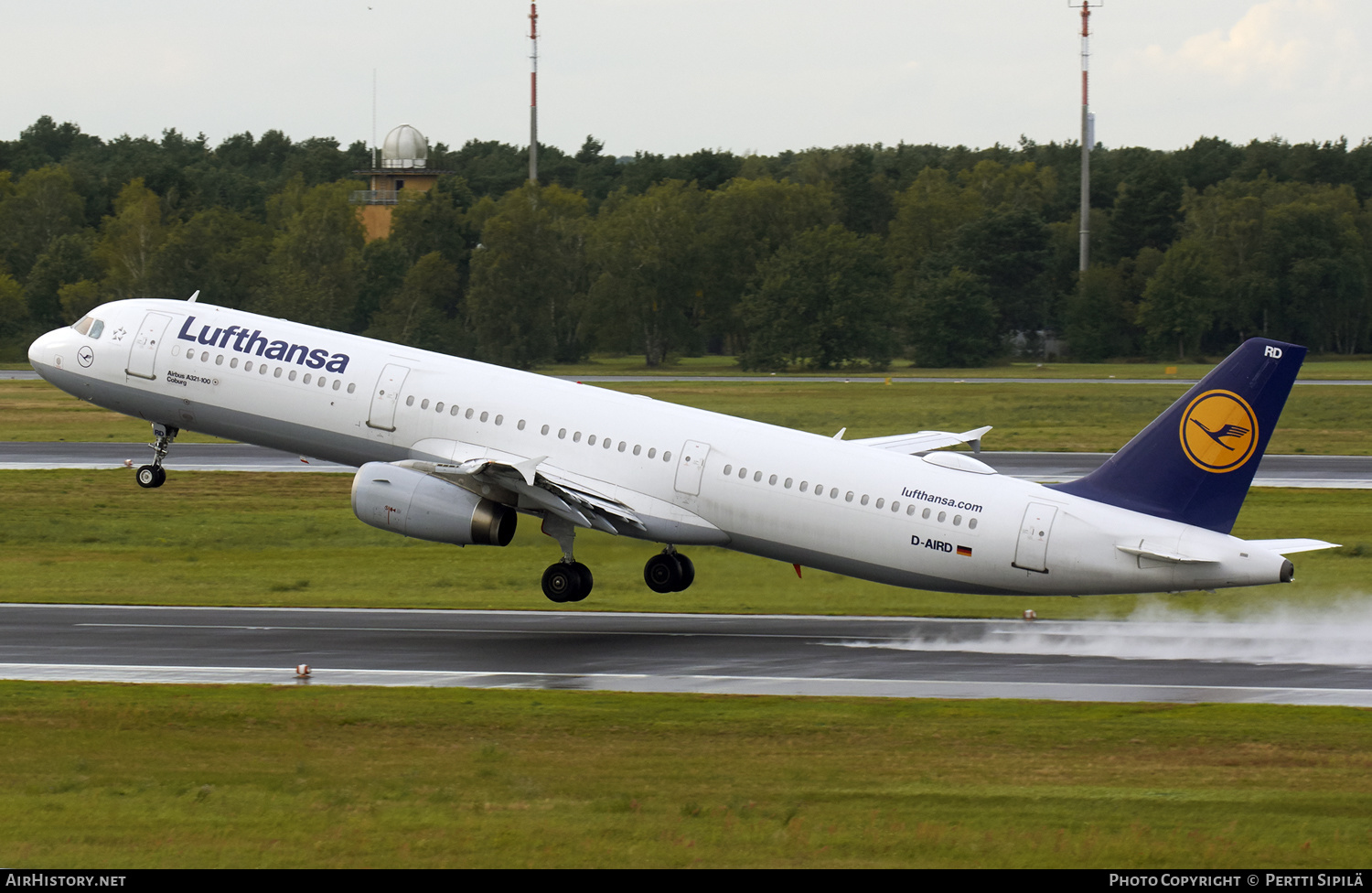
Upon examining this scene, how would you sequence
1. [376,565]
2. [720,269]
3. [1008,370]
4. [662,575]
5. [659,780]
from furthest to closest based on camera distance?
[720,269] < [1008,370] < [376,565] < [662,575] < [659,780]

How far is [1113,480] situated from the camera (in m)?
30.5

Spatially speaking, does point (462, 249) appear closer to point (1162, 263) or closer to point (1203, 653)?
point (1162, 263)

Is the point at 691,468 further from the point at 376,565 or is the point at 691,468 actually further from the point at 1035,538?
the point at 376,565

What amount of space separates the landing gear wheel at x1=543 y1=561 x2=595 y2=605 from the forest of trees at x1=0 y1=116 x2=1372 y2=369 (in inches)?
3632

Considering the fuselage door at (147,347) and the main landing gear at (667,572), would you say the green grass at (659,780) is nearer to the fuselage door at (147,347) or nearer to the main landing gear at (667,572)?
the main landing gear at (667,572)

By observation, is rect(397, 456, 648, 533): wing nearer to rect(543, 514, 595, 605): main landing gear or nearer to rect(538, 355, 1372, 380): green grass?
rect(543, 514, 595, 605): main landing gear

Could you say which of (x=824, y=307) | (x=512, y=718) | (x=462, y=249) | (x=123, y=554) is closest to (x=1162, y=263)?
(x=824, y=307)

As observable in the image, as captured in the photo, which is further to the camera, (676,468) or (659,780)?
(676,468)

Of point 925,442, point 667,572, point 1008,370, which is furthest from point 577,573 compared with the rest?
Result: point 1008,370

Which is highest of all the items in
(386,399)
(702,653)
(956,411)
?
(386,399)

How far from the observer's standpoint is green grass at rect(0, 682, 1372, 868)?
17.3 m

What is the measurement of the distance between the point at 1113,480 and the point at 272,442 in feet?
65.7

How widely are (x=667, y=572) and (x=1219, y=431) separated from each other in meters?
12.9

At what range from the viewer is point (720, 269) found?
486ft
